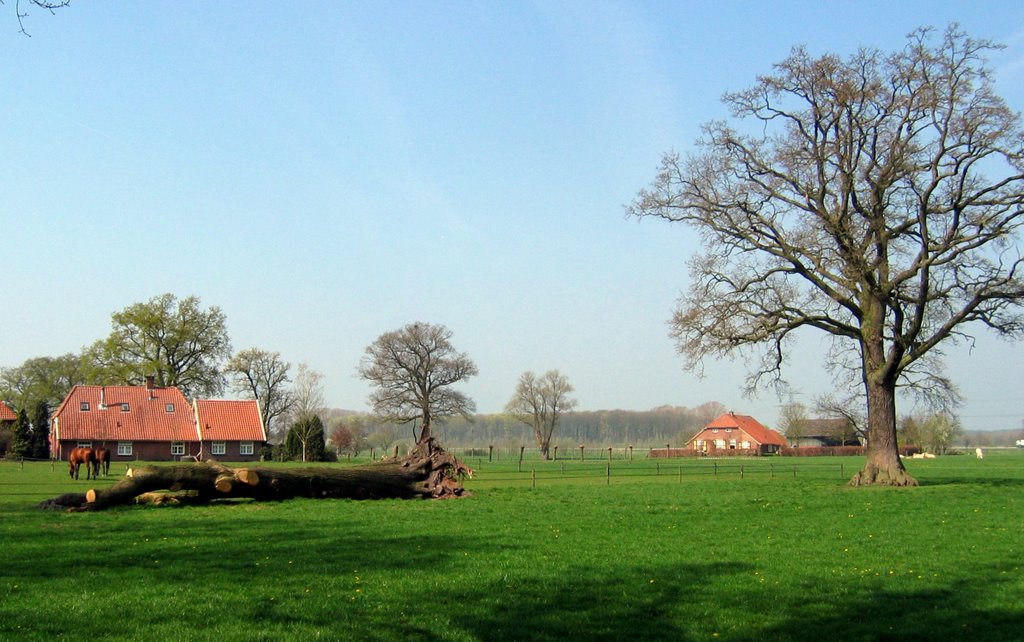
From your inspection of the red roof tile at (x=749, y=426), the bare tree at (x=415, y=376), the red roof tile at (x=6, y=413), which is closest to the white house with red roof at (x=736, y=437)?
the red roof tile at (x=749, y=426)

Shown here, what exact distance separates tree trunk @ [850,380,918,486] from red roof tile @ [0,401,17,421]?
274ft

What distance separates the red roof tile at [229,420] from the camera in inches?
3150

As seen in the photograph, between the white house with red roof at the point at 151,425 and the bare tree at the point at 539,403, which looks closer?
the white house with red roof at the point at 151,425

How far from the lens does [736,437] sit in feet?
434

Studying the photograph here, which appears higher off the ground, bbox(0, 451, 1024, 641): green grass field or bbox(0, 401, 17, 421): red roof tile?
bbox(0, 401, 17, 421): red roof tile

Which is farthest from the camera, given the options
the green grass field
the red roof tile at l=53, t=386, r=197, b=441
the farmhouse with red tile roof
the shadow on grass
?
the farmhouse with red tile roof

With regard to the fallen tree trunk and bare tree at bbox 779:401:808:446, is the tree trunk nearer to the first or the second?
the fallen tree trunk

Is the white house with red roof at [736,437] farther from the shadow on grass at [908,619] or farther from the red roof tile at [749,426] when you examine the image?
the shadow on grass at [908,619]

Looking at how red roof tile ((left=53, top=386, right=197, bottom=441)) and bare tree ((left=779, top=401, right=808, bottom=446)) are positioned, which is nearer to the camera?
red roof tile ((left=53, top=386, right=197, bottom=441))

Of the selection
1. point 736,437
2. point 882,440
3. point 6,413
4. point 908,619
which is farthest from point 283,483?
point 736,437

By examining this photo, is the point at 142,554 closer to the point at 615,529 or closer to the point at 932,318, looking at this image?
the point at 615,529

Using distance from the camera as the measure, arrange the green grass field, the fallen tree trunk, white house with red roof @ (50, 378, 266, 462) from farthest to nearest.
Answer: white house with red roof @ (50, 378, 266, 462)
the fallen tree trunk
the green grass field

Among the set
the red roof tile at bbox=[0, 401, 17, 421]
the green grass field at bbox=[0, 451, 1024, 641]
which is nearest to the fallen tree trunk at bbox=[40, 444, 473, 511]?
the green grass field at bbox=[0, 451, 1024, 641]

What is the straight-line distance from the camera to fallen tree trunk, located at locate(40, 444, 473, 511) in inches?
926
